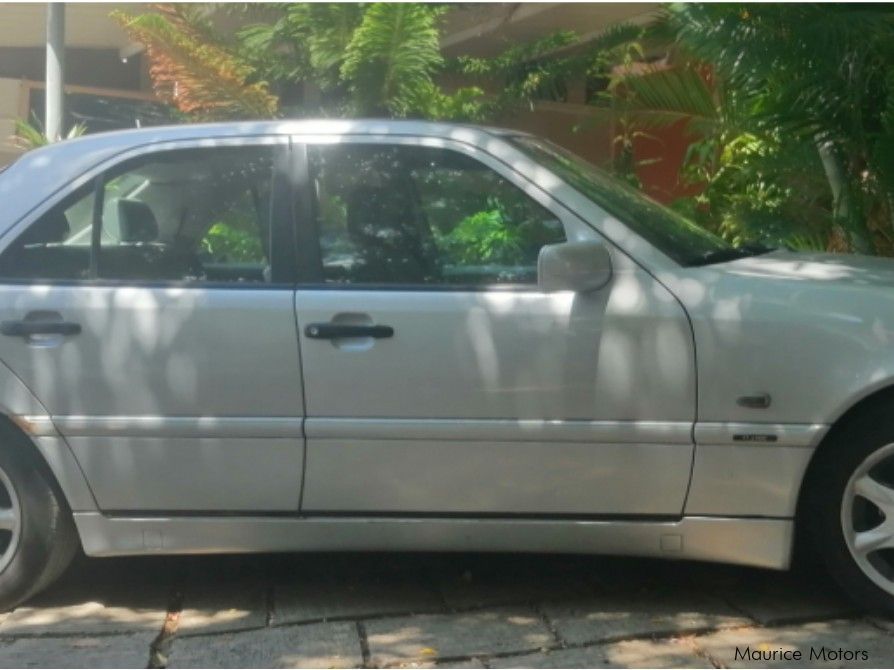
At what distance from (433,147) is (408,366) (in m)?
0.84

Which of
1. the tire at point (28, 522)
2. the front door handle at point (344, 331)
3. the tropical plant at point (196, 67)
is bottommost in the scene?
the tire at point (28, 522)

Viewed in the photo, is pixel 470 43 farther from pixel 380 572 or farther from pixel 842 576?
pixel 842 576

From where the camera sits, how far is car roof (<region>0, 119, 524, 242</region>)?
15.4 ft

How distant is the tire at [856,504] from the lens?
4.21 metres

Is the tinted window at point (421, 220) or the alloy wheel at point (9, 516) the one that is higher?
the tinted window at point (421, 220)

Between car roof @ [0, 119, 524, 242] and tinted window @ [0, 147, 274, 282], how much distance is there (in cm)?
7

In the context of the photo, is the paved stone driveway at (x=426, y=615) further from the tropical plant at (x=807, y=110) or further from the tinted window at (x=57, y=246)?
the tropical plant at (x=807, y=110)

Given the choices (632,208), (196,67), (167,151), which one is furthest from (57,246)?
(196,67)

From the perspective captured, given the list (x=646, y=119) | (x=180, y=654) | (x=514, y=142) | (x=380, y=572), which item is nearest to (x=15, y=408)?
(x=180, y=654)

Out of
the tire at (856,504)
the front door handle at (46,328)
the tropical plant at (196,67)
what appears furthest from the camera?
the tropical plant at (196,67)

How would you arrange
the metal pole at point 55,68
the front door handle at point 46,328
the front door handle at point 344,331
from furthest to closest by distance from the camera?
the metal pole at point 55,68, the front door handle at point 46,328, the front door handle at point 344,331

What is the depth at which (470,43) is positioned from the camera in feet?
36.6

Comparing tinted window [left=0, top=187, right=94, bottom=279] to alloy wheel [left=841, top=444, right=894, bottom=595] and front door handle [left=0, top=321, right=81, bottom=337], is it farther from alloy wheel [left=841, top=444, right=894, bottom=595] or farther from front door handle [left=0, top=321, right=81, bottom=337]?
alloy wheel [left=841, top=444, right=894, bottom=595]

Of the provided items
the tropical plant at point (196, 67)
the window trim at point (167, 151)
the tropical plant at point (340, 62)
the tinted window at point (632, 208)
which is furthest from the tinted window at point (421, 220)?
the tropical plant at point (196, 67)
